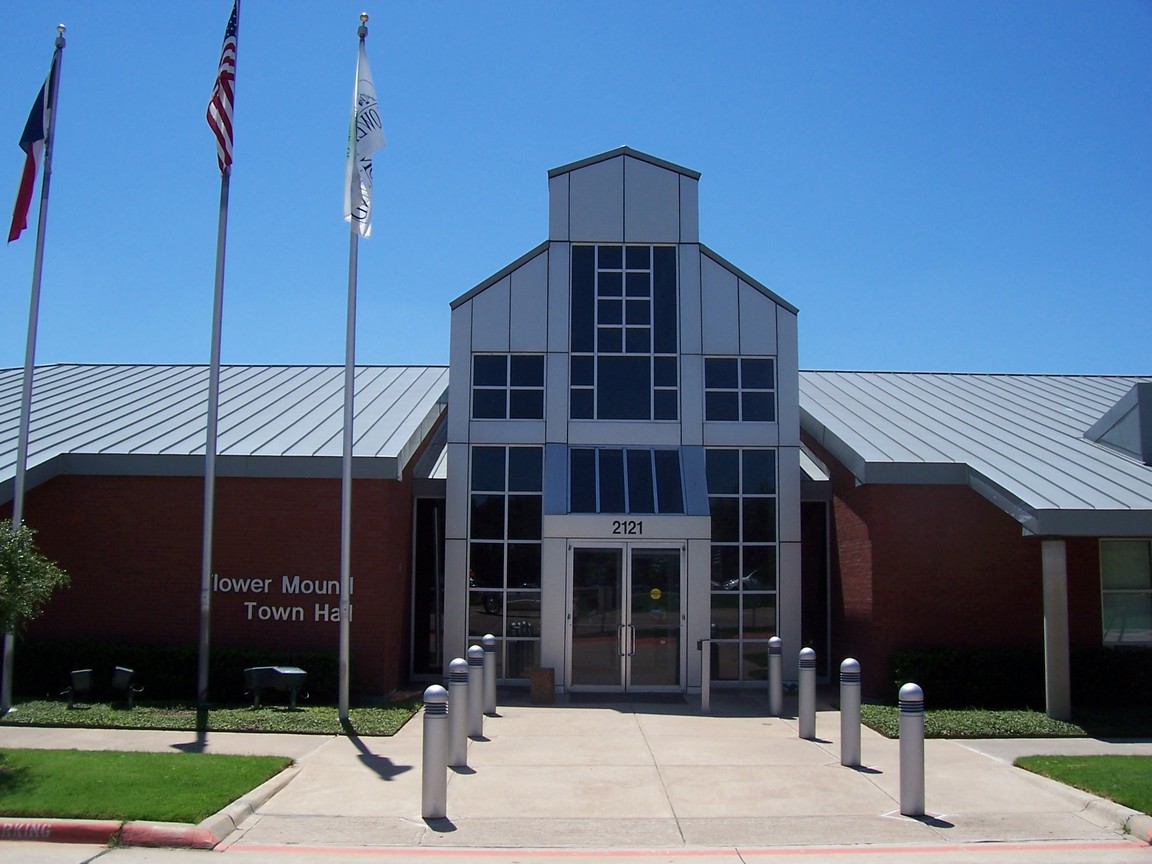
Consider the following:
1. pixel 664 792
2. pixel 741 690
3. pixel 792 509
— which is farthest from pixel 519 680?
pixel 664 792

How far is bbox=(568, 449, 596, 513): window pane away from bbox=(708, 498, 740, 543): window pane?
2157mm

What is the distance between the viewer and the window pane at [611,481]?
17516 millimetres

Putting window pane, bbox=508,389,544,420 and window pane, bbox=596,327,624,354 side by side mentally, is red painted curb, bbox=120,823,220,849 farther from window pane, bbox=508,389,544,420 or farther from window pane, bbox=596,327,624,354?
window pane, bbox=596,327,624,354

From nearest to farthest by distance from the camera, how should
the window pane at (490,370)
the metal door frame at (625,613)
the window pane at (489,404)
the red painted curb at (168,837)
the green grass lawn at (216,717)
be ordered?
the red painted curb at (168,837), the green grass lawn at (216,717), the metal door frame at (625,613), the window pane at (489,404), the window pane at (490,370)

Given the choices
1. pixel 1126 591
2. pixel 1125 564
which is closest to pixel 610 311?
pixel 1125 564

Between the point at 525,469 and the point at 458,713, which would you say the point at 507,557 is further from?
the point at 458,713

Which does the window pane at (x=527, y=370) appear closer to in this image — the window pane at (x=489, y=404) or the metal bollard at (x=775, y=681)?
the window pane at (x=489, y=404)

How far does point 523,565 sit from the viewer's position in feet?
58.4

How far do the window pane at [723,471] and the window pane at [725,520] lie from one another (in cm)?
20

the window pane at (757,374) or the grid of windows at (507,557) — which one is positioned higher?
the window pane at (757,374)

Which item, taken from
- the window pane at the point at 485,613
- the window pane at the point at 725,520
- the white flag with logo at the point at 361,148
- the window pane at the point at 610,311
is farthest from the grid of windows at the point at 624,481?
the white flag with logo at the point at 361,148

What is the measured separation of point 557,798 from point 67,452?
10864 mm

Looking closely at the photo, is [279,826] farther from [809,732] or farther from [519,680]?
[519,680]

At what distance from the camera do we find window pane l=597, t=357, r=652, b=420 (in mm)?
18484
